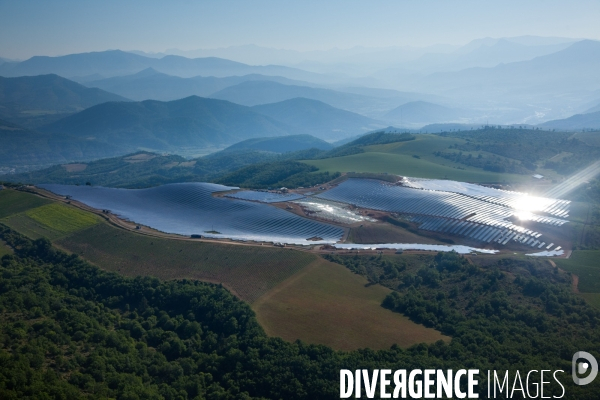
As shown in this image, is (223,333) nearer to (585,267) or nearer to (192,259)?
(192,259)

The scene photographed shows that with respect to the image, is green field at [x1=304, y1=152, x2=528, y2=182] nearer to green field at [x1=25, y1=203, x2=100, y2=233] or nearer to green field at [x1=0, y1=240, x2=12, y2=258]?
green field at [x1=25, y1=203, x2=100, y2=233]

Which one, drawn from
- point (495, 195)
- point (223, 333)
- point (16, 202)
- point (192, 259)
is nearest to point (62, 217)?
point (16, 202)

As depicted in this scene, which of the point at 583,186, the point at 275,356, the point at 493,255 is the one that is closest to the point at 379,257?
the point at 493,255

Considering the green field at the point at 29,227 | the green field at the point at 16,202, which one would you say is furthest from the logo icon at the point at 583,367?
the green field at the point at 16,202

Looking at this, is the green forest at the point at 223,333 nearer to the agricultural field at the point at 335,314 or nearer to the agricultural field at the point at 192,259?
the agricultural field at the point at 335,314

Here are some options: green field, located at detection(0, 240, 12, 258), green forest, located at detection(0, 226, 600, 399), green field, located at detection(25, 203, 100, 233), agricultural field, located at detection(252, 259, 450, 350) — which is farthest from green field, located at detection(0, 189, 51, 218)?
agricultural field, located at detection(252, 259, 450, 350)

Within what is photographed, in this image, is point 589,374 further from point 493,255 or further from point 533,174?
point 533,174
